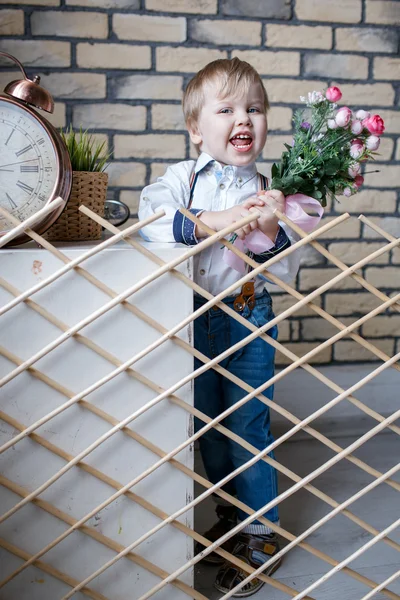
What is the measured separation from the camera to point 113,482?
110 cm

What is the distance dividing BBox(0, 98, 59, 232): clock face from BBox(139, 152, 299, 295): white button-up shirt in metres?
0.26

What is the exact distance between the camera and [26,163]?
1068mm

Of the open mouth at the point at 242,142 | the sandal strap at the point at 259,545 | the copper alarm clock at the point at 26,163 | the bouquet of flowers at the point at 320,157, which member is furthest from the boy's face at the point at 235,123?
the sandal strap at the point at 259,545

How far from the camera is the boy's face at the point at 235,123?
1.29m

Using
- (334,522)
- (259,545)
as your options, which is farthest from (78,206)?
(334,522)

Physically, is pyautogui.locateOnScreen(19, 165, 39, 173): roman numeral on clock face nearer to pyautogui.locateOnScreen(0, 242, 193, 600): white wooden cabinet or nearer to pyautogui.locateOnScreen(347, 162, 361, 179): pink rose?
pyautogui.locateOnScreen(0, 242, 193, 600): white wooden cabinet

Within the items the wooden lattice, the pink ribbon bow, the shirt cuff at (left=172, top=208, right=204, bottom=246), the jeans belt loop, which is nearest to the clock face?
the wooden lattice

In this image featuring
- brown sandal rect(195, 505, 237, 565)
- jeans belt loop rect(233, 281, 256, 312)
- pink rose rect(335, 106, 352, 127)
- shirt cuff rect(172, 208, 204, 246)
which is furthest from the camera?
brown sandal rect(195, 505, 237, 565)

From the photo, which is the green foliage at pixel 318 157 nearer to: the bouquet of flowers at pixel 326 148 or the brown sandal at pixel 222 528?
the bouquet of flowers at pixel 326 148

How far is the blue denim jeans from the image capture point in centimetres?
137

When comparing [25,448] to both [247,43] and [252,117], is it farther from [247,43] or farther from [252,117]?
[247,43]

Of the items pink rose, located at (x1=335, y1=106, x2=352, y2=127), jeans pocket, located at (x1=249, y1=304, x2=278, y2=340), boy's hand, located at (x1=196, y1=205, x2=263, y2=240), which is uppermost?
pink rose, located at (x1=335, y1=106, x2=352, y2=127)

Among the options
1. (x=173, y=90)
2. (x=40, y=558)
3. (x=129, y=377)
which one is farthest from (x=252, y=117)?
(x=40, y=558)

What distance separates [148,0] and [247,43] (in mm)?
329
